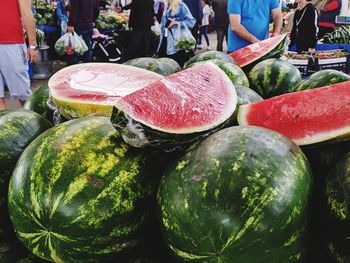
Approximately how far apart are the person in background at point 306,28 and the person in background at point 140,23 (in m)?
3.28

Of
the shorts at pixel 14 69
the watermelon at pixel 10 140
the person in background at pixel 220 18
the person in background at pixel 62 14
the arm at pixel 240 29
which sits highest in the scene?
the watermelon at pixel 10 140

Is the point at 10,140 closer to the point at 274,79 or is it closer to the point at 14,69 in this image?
the point at 274,79

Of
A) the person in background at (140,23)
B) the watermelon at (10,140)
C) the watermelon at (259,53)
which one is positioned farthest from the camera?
the person in background at (140,23)

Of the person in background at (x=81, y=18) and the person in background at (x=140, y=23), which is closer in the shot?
the person in background at (x=81, y=18)

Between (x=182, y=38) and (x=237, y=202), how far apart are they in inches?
254

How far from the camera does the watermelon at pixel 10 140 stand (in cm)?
121

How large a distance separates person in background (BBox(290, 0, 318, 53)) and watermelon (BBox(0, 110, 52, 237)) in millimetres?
5383

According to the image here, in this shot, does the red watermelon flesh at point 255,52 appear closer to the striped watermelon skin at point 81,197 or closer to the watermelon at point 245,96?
the watermelon at point 245,96

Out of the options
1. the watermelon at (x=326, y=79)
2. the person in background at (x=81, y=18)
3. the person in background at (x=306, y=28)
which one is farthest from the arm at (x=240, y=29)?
the person in background at (x=81, y=18)

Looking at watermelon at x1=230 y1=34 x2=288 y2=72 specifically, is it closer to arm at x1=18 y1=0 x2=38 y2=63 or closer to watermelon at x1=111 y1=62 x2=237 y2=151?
watermelon at x1=111 y1=62 x2=237 y2=151

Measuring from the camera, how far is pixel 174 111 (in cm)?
118

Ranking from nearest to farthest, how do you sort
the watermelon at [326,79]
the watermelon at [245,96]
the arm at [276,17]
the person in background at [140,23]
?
the watermelon at [245,96] < the watermelon at [326,79] < the arm at [276,17] < the person in background at [140,23]

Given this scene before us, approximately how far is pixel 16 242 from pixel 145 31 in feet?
25.2

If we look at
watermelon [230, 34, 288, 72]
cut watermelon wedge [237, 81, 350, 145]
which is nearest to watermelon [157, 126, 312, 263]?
cut watermelon wedge [237, 81, 350, 145]
